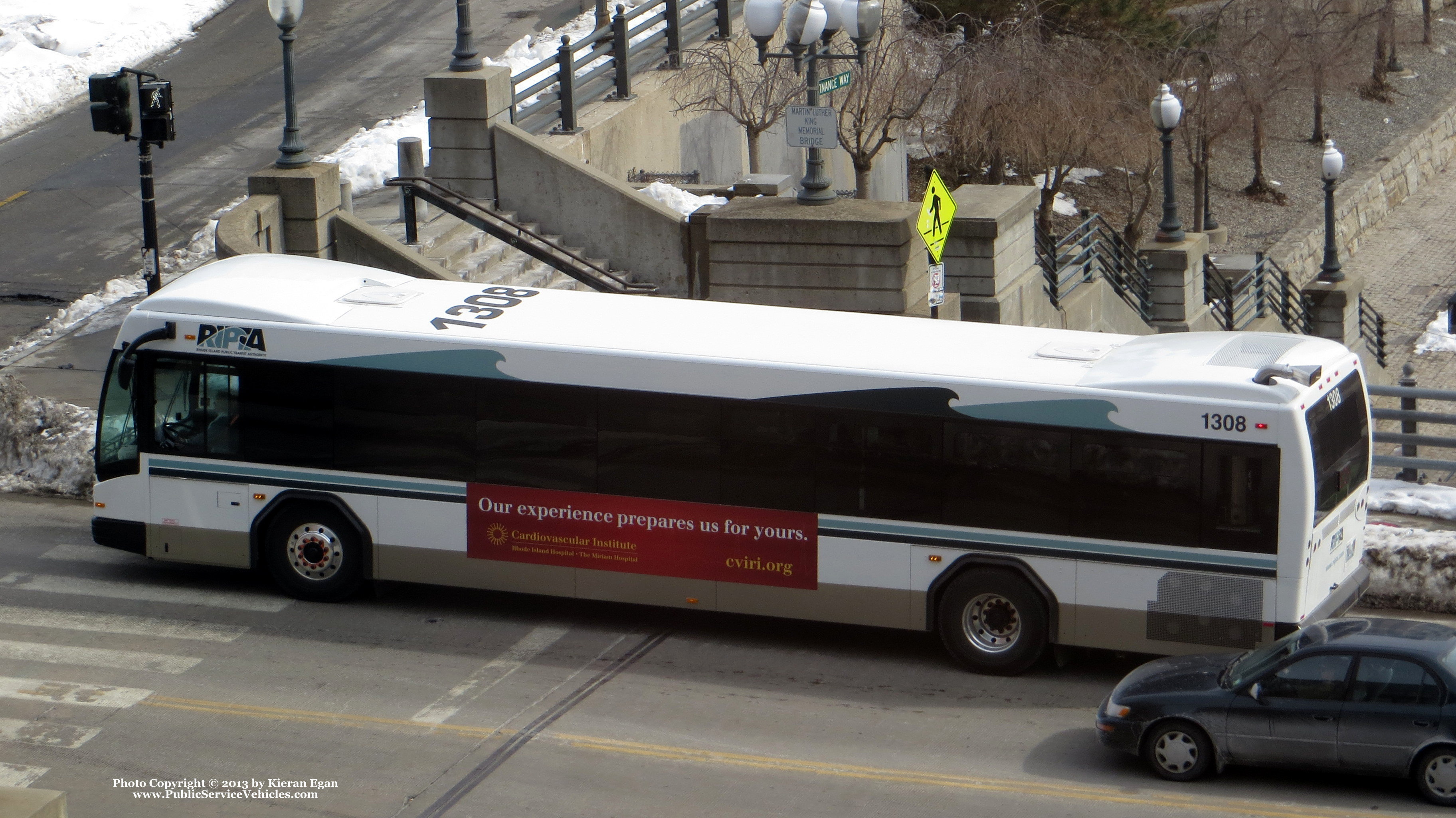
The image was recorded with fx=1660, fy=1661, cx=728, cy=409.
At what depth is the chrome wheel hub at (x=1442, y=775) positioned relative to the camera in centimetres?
1007

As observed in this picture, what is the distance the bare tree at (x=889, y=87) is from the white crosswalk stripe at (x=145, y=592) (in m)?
15.7

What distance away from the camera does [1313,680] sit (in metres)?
10.4

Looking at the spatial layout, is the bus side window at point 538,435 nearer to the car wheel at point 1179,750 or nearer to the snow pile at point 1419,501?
the car wheel at point 1179,750

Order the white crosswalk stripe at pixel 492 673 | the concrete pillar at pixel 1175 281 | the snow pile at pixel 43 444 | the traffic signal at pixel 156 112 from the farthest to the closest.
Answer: the concrete pillar at pixel 1175 281
the traffic signal at pixel 156 112
the snow pile at pixel 43 444
the white crosswalk stripe at pixel 492 673

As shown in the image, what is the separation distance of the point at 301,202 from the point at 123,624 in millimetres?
6778

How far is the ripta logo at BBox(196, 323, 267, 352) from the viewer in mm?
13914

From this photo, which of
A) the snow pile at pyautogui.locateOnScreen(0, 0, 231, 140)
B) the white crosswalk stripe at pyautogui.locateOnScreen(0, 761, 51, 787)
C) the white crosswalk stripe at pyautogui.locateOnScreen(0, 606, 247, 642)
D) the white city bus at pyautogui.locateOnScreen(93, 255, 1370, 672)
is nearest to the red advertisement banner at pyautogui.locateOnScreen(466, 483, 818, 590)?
the white city bus at pyautogui.locateOnScreen(93, 255, 1370, 672)

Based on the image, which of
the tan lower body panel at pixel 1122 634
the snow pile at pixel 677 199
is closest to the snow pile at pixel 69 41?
the snow pile at pixel 677 199

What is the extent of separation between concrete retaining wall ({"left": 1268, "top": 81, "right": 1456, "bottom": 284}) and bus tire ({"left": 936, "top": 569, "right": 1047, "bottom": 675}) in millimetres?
31238

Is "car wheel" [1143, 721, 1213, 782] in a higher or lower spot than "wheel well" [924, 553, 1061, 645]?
lower

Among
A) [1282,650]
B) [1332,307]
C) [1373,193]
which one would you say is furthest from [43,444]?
[1373,193]

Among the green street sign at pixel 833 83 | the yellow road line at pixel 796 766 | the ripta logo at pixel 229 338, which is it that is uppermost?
the green street sign at pixel 833 83

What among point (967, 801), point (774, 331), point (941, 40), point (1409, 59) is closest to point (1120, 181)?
point (941, 40)

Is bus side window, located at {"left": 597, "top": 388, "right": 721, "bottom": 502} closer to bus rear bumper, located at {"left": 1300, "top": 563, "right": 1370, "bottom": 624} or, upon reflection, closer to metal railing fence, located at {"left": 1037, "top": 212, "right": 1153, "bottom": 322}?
bus rear bumper, located at {"left": 1300, "top": 563, "right": 1370, "bottom": 624}
